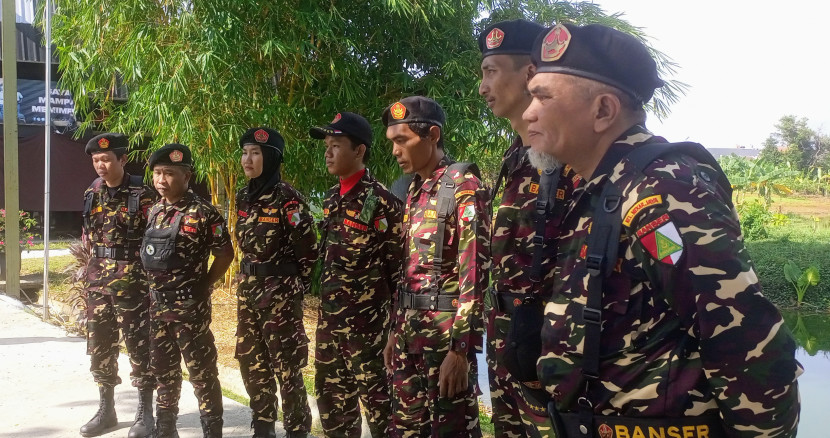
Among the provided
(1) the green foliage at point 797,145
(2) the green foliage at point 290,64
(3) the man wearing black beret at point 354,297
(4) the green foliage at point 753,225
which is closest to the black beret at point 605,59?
(3) the man wearing black beret at point 354,297

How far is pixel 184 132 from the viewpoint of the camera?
647 centimetres

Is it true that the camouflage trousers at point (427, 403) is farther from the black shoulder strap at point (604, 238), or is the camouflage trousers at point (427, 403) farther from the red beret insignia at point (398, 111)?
the black shoulder strap at point (604, 238)

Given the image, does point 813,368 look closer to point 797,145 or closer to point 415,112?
point 415,112

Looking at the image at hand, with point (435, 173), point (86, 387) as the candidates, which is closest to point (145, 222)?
point (86, 387)

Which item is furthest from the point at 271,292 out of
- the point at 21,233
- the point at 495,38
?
the point at 21,233

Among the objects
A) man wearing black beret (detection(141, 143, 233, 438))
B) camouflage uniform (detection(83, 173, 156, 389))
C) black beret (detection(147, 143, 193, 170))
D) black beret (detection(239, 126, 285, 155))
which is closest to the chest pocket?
man wearing black beret (detection(141, 143, 233, 438))

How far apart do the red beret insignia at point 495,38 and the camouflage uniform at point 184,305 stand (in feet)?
6.79

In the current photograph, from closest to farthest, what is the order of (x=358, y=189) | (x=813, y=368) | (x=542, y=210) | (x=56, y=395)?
(x=542, y=210), (x=358, y=189), (x=56, y=395), (x=813, y=368)

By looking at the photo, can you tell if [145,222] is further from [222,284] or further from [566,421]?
[222,284]

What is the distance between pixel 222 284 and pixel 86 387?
3977mm

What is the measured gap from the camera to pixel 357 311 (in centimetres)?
353

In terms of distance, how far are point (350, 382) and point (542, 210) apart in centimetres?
180

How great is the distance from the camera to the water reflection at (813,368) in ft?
19.3

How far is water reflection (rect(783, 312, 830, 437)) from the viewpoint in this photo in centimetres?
588
